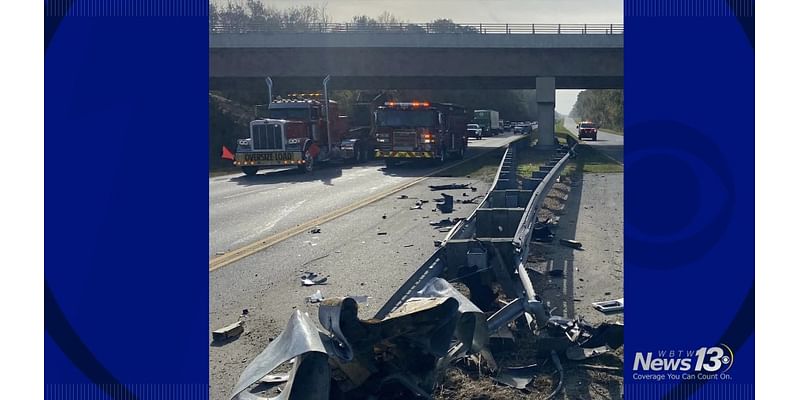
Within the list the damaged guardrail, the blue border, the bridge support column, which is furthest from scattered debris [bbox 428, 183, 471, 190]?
the blue border

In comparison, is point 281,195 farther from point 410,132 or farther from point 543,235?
point 410,132

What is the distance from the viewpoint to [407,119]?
101 feet

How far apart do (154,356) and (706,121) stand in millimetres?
4250

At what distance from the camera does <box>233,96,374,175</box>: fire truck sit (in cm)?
2773

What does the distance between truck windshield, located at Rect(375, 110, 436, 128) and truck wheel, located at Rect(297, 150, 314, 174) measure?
3432 millimetres

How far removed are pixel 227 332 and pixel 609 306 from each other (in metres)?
3.80

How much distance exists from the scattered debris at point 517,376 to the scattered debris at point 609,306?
1.84m

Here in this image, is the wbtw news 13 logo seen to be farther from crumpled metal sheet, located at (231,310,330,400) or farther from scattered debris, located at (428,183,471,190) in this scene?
scattered debris, located at (428,183,471,190)

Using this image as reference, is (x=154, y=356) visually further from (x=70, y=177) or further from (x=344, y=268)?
(x=344, y=268)

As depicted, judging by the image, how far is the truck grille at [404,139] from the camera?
100.0ft

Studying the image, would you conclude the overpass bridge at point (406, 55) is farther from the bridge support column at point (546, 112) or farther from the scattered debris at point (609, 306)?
→ the scattered debris at point (609, 306)

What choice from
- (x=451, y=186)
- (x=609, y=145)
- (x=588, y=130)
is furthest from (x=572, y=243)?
(x=588, y=130)

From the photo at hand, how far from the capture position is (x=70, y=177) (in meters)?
5.45

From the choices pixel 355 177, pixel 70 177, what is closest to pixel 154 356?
pixel 70 177
